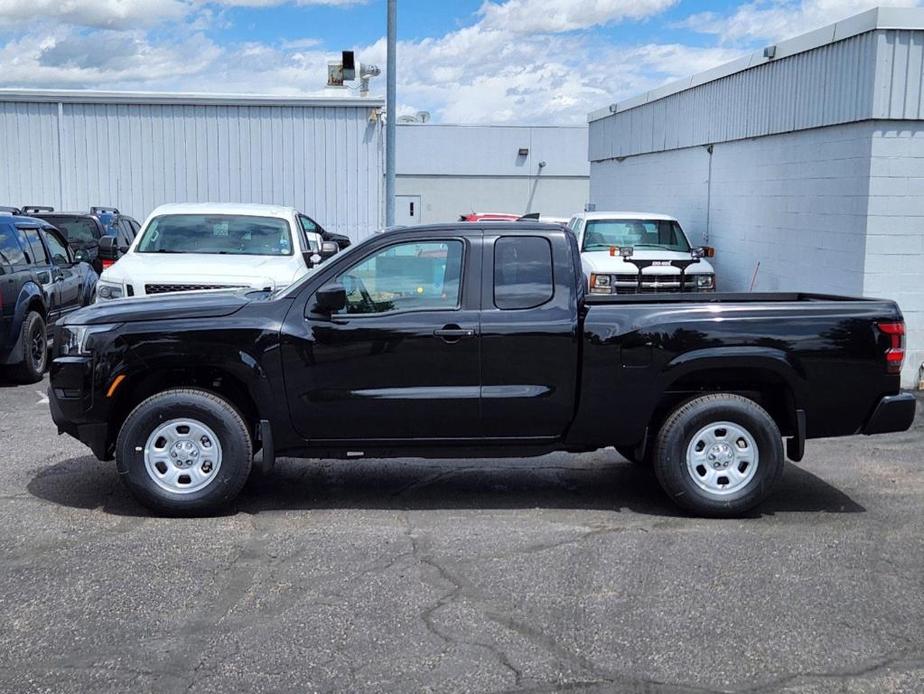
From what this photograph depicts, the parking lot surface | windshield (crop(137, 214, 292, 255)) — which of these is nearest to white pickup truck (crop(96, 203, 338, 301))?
windshield (crop(137, 214, 292, 255))

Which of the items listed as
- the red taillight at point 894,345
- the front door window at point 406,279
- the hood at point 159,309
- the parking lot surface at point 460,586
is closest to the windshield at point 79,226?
the parking lot surface at point 460,586

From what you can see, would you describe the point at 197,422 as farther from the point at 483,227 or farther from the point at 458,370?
the point at 483,227

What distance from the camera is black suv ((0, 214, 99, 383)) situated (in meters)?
11.5

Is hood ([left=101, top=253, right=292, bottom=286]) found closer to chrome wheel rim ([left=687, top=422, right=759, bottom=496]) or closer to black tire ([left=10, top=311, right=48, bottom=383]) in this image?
black tire ([left=10, top=311, right=48, bottom=383])

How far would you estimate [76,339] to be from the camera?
6820 millimetres

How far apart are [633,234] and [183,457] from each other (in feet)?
39.6

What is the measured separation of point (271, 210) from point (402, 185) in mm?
38989

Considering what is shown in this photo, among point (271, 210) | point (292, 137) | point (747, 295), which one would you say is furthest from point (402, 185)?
point (747, 295)

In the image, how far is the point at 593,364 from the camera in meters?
6.75

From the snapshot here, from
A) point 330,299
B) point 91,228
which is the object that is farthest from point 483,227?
point 91,228

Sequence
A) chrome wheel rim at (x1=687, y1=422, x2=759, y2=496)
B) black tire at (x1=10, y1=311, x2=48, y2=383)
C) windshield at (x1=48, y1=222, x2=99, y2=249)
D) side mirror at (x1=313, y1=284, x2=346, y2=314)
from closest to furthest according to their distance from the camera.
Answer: side mirror at (x1=313, y1=284, x2=346, y2=314), chrome wheel rim at (x1=687, y1=422, x2=759, y2=496), black tire at (x1=10, y1=311, x2=48, y2=383), windshield at (x1=48, y1=222, x2=99, y2=249)

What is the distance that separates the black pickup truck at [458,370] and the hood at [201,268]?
438cm

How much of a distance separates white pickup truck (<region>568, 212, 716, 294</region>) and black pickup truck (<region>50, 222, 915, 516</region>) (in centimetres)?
791

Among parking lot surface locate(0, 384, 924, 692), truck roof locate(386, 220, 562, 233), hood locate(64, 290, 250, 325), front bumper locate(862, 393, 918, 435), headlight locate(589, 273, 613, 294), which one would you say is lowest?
parking lot surface locate(0, 384, 924, 692)
